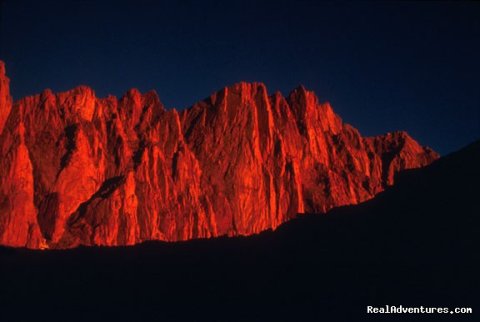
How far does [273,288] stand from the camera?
29.6 metres

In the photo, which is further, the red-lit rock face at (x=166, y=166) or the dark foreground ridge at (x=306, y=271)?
the red-lit rock face at (x=166, y=166)

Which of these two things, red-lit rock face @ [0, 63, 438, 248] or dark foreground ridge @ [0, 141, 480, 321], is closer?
dark foreground ridge @ [0, 141, 480, 321]

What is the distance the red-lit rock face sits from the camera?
9906 cm

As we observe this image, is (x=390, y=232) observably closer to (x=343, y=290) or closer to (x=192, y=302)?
(x=343, y=290)

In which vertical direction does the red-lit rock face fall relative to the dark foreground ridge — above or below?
above

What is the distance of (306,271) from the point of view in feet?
99.1

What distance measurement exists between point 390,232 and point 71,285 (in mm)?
13846

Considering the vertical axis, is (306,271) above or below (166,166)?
below

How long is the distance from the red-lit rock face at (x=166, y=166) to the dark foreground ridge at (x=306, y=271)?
200 feet

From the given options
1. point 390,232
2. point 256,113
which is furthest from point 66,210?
point 390,232

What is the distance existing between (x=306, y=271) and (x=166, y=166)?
87304mm

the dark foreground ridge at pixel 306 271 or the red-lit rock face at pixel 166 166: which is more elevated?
the red-lit rock face at pixel 166 166

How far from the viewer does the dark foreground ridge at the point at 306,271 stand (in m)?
27.0

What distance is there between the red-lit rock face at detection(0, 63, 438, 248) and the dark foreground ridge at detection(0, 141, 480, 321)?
200ft
